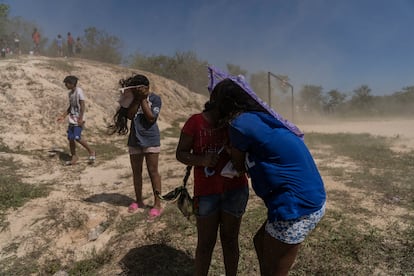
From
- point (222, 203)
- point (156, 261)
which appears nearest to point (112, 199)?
point (156, 261)

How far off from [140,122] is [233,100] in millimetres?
2204

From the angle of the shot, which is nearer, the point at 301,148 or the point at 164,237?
the point at 301,148

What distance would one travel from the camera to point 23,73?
1176 centimetres

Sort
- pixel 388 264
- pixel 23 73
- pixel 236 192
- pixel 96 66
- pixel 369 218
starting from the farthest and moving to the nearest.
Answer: pixel 96 66 → pixel 23 73 → pixel 369 218 → pixel 388 264 → pixel 236 192

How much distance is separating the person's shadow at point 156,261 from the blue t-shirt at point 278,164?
1660 mm

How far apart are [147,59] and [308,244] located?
29.9m

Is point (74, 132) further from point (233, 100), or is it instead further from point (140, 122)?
point (233, 100)

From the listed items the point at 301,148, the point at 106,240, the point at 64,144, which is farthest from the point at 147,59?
the point at 301,148

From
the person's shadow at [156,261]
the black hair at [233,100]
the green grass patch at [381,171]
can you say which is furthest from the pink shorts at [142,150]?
the green grass patch at [381,171]

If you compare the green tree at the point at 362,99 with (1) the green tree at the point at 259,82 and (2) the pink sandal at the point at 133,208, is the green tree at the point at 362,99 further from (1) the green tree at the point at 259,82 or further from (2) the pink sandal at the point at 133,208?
(2) the pink sandal at the point at 133,208

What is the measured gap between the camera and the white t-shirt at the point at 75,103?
6.86m

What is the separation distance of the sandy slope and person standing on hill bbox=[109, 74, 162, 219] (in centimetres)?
66

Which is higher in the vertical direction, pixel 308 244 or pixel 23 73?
pixel 23 73

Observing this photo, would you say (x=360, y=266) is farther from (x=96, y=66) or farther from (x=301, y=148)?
(x=96, y=66)
